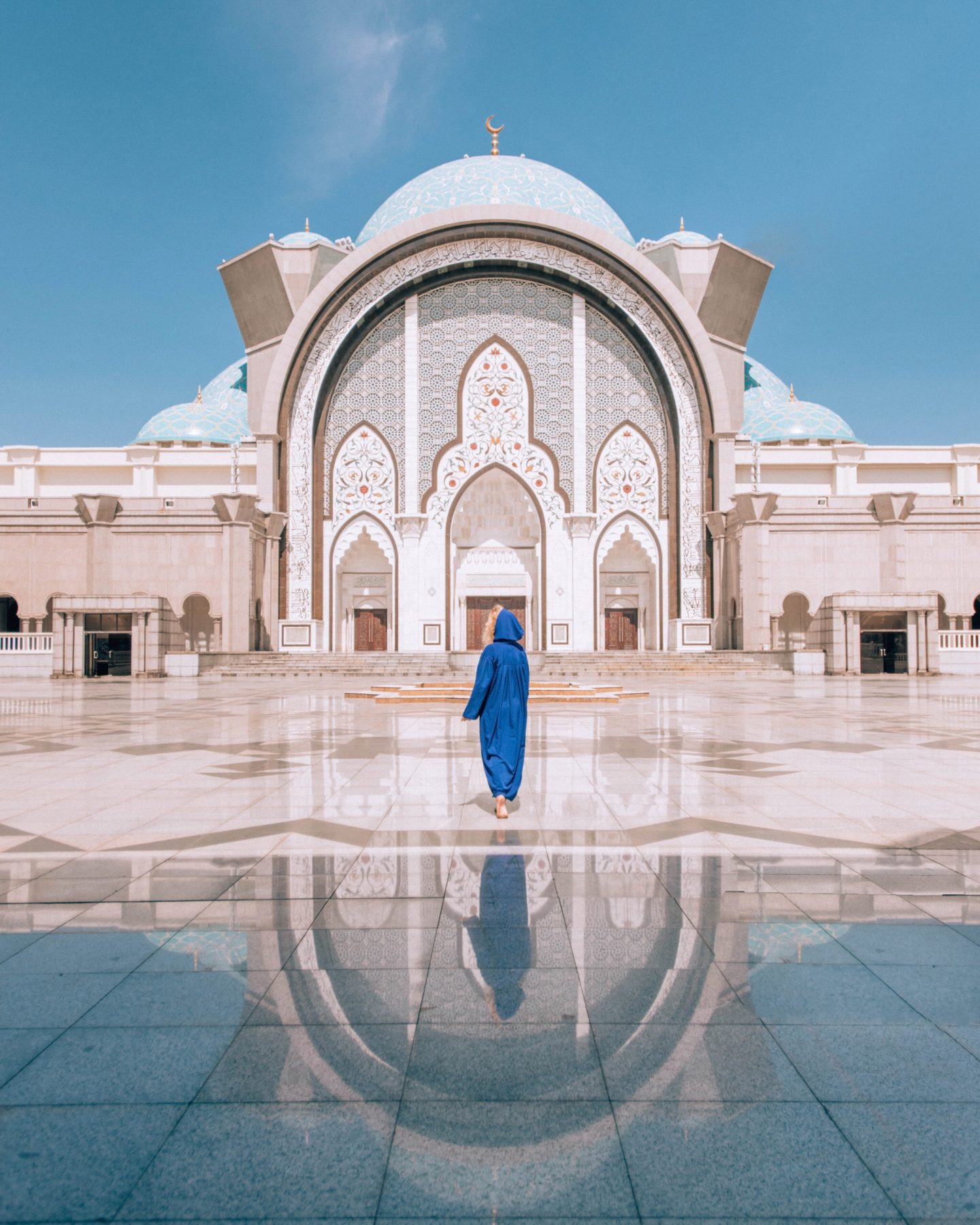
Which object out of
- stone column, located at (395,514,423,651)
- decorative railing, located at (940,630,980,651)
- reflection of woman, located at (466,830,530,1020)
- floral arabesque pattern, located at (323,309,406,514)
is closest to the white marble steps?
reflection of woman, located at (466,830,530,1020)

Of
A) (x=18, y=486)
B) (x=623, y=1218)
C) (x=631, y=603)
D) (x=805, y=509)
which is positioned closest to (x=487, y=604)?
(x=631, y=603)

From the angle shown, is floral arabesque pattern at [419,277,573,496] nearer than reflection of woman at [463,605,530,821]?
No

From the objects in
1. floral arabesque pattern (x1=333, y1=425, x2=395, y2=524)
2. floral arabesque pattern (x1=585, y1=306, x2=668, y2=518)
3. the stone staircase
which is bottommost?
the stone staircase

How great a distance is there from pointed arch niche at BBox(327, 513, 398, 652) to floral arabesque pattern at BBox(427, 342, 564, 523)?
7.68ft

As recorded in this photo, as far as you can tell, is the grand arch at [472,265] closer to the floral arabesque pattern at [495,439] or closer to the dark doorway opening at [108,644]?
the floral arabesque pattern at [495,439]

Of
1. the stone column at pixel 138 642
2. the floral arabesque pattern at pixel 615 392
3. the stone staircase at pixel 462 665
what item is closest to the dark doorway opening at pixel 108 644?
the stone column at pixel 138 642

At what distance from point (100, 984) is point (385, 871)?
3.89 feet

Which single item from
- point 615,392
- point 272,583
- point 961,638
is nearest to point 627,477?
point 615,392

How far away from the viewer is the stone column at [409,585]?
23.3 m

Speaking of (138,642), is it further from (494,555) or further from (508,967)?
(508,967)

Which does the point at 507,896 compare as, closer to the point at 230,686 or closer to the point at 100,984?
the point at 100,984

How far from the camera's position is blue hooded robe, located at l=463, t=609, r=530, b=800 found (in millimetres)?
4312

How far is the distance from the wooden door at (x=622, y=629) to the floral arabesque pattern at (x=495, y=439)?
11.1 feet

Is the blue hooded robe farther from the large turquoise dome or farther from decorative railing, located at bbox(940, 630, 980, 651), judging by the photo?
the large turquoise dome
